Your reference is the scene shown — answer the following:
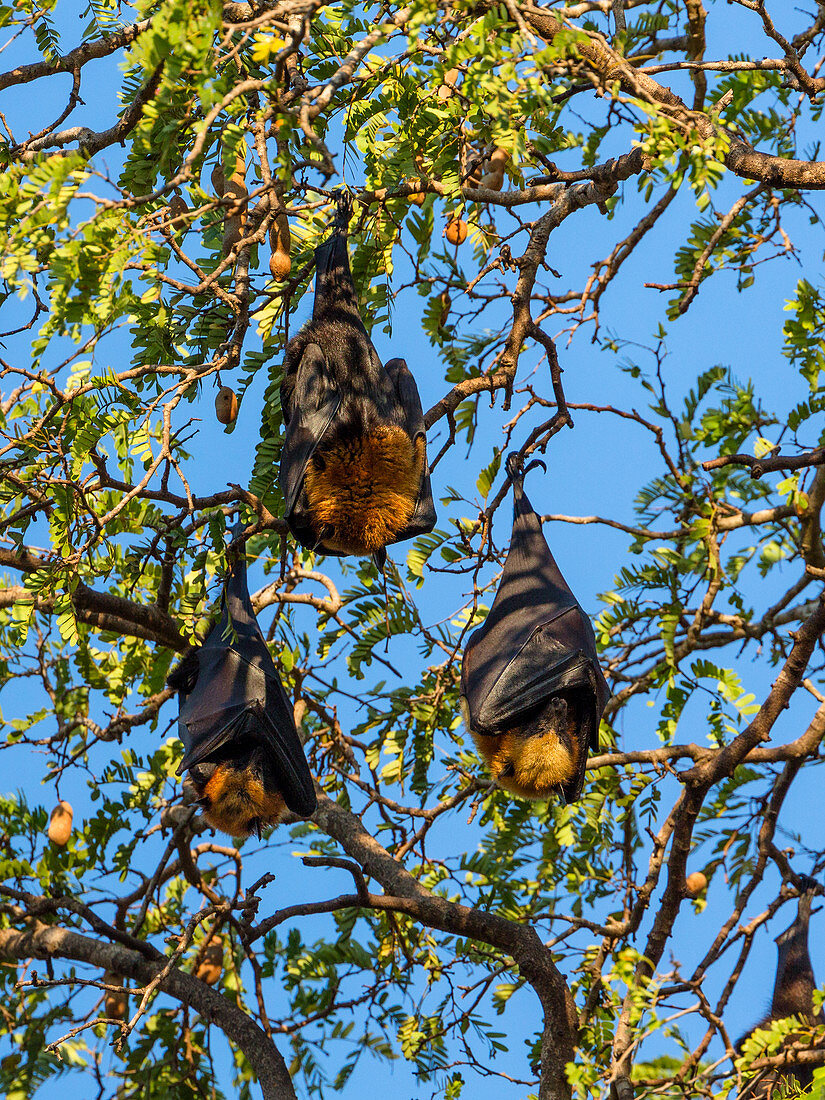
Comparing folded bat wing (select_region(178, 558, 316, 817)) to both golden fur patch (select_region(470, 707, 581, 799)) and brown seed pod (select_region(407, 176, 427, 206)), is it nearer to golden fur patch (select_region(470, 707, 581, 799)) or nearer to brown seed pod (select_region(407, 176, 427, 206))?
golden fur patch (select_region(470, 707, 581, 799))

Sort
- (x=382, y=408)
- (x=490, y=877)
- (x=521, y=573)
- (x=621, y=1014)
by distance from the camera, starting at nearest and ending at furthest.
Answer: (x=621, y=1014) < (x=382, y=408) < (x=521, y=573) < (x=490, y=877)

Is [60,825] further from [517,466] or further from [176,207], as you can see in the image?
[176,207]

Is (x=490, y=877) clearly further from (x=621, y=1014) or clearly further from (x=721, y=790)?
(x=621, y=1014)

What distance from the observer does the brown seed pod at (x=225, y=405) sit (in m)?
4.35

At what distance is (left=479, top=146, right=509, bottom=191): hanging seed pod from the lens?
534cm

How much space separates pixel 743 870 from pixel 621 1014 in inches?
98.4

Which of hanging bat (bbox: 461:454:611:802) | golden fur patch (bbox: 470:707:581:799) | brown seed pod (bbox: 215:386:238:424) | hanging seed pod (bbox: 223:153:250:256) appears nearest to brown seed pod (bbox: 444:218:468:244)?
hanging bat (bbox: 461:454:611:802)

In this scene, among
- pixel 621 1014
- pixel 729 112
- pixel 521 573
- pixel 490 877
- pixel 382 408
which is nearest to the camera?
pixel 621 1014

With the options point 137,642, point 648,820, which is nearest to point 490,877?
point 648,820

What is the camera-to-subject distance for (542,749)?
16.9ft

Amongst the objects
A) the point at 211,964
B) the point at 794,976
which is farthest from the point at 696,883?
the point at 211,964

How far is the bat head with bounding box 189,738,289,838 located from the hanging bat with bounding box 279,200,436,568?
121 cm

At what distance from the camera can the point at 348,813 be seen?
5914 mm

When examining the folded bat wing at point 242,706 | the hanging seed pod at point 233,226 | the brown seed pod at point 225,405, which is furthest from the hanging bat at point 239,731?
the hanging seed pod at point 233,226
